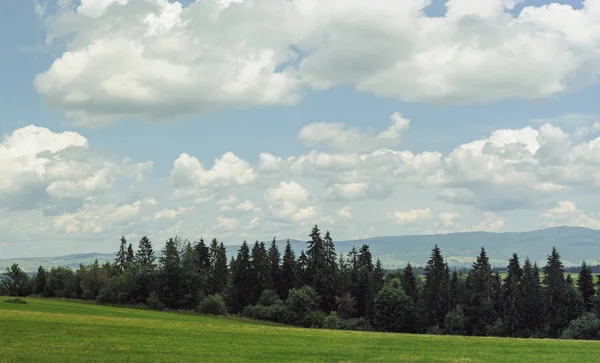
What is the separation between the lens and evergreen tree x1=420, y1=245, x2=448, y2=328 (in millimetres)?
135550

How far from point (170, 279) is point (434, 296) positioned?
6518 centimetres

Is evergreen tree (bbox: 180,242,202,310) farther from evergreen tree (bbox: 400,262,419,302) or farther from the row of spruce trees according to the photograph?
evergreen tree (bbox: 400,262,419,302)

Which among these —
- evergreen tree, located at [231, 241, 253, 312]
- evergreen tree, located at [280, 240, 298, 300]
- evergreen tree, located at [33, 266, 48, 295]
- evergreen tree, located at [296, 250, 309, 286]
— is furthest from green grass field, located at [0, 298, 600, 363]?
evergreen tree, located at [33, 266, 48, 295]

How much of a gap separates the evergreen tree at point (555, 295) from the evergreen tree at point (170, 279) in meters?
86.1

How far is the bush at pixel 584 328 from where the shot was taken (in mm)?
111812

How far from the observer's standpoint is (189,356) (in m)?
40.5

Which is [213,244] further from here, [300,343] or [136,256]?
[300,343]

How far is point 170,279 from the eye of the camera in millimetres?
141125

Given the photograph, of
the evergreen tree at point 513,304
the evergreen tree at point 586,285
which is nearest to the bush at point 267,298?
the evergreen tree at point 513,304

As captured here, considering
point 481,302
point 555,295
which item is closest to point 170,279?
point 481,302

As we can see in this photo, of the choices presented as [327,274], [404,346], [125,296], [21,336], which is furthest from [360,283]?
[21,336]

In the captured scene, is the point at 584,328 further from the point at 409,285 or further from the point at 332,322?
the point at 332,322

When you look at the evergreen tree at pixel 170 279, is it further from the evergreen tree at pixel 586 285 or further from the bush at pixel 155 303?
the evergreen tree at pixel 586 285

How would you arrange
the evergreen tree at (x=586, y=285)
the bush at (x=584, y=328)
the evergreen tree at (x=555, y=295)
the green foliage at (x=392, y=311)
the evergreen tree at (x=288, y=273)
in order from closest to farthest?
the bush at (x=584, y=328)
the evergreen tree at (x=555, y=295)
the green foliage at (x=392, y=311)
the evergreen tree at (x=586, y=285)
the evergreen tree at (x=288, y=273)
